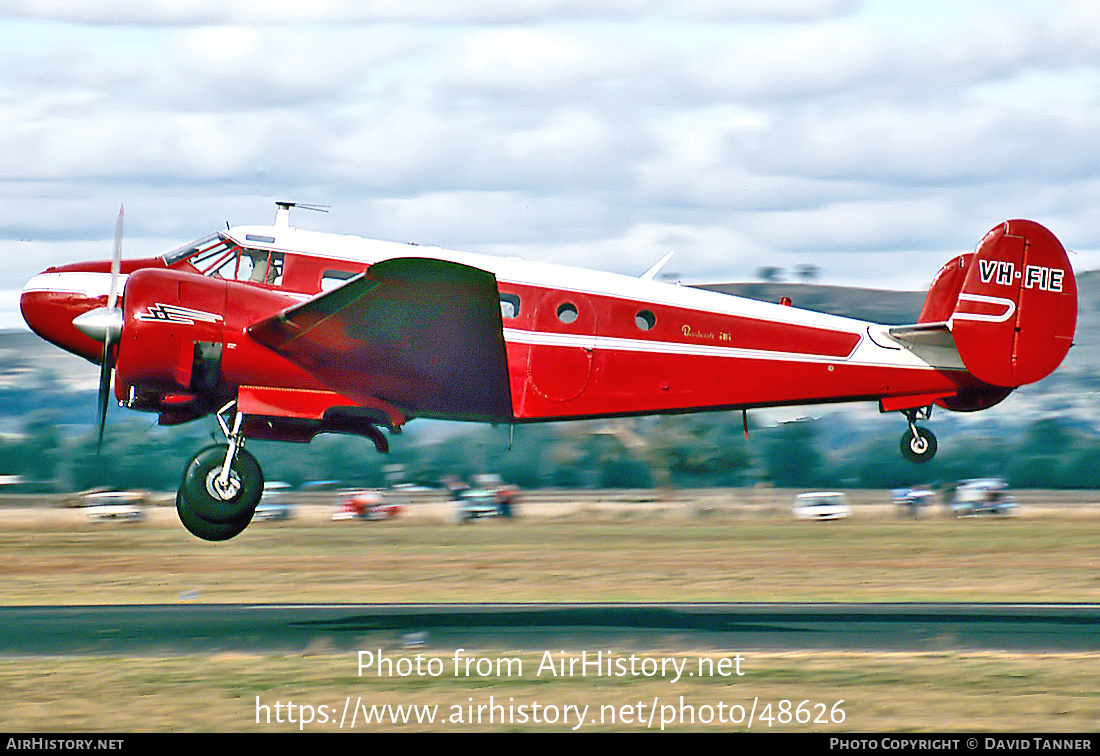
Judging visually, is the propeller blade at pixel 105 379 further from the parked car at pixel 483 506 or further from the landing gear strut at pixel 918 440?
the parked car at pixel 483 506

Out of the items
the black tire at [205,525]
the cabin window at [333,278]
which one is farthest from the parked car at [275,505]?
the cabin window at [333,278]

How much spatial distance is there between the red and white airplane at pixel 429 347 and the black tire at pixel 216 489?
0.07 ft

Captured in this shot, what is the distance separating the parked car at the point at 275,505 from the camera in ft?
161

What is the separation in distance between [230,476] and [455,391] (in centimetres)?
307

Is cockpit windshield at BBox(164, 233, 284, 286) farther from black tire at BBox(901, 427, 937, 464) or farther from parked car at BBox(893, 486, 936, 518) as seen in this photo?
parked car at BBox(893, 486, 936, 518)

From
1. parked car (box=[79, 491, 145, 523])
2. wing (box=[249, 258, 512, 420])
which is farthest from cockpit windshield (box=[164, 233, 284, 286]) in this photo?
parked car (box=[79, 491, 145, 523])

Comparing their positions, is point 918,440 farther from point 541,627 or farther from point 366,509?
point 366,509

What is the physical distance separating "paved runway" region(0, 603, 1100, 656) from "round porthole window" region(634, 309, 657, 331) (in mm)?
4262

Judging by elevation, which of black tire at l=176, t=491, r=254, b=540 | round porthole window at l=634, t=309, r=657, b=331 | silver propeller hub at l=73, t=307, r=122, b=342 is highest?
round porthole window at l=634, t=309, r=657, b=331

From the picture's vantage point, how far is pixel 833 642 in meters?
17.4

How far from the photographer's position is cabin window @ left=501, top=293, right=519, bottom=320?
1592 centimetres
